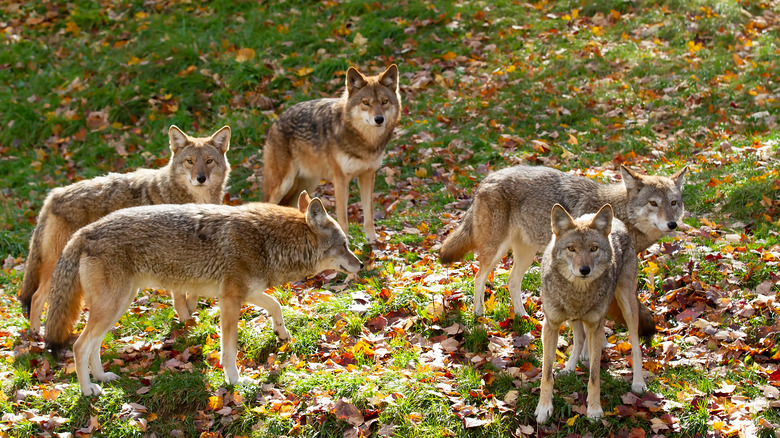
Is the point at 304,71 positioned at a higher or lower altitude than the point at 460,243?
higher

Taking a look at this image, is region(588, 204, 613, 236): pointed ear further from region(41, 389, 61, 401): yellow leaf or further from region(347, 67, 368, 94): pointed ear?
region(41, 389, 61, 401): yellow leaf

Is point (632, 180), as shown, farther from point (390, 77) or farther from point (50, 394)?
point (50, 394)

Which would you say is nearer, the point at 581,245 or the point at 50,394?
the point at 581,245

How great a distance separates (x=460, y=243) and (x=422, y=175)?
3.84m

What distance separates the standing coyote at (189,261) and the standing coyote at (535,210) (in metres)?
1.30

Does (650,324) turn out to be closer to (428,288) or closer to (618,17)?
(428,288)

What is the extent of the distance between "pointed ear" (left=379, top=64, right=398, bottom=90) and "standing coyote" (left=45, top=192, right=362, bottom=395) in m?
2.96

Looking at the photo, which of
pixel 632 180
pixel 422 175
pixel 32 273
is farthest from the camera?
pixel 422 175

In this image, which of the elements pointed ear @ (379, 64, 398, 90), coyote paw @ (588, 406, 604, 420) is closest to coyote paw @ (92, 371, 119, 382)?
coyote paw @ (588, 406, 604, 420)

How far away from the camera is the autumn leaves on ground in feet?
19.0

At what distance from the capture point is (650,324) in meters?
6.12

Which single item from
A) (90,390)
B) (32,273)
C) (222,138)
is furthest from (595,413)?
(32,273)

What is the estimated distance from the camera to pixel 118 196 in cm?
775

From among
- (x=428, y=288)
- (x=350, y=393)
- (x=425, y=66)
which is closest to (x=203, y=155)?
(x=428, y=288)
